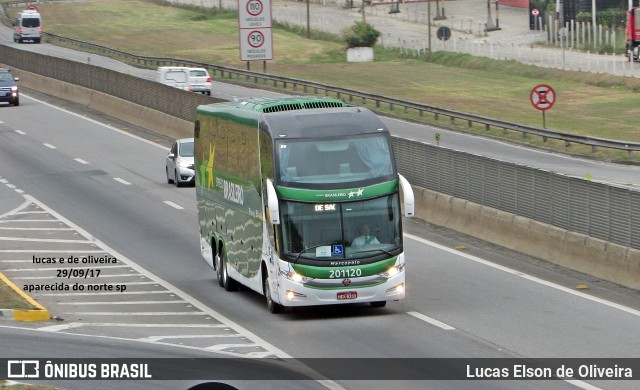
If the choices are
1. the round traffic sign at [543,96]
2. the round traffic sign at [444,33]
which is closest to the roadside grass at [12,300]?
the round traffic sign at [543,96]

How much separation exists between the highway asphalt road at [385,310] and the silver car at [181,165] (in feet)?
6.07

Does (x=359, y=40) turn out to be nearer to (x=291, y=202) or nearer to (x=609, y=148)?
(x=609, y=148)

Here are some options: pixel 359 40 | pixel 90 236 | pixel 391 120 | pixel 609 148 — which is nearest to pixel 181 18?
pixel 359 40

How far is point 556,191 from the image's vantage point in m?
26.2

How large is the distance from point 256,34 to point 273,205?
53.7 meters

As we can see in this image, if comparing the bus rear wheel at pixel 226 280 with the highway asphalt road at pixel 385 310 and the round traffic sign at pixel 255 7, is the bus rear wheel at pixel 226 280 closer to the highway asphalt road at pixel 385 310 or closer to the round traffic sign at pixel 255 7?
the highway asphalt road at pixel 385 310

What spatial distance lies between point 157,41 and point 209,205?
301 ft

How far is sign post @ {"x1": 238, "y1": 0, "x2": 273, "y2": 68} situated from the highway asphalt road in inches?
1442

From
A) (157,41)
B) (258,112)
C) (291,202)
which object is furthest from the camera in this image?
(157,41)

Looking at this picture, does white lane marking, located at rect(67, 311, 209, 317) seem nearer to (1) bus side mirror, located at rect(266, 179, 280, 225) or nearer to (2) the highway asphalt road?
(2) the highway asphalt road

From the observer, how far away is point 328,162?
21.4 metres

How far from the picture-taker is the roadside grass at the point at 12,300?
2206 cm

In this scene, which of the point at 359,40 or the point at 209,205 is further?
the point at 359,40

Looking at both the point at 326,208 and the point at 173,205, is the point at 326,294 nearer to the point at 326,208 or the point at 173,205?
the point at 326,208
